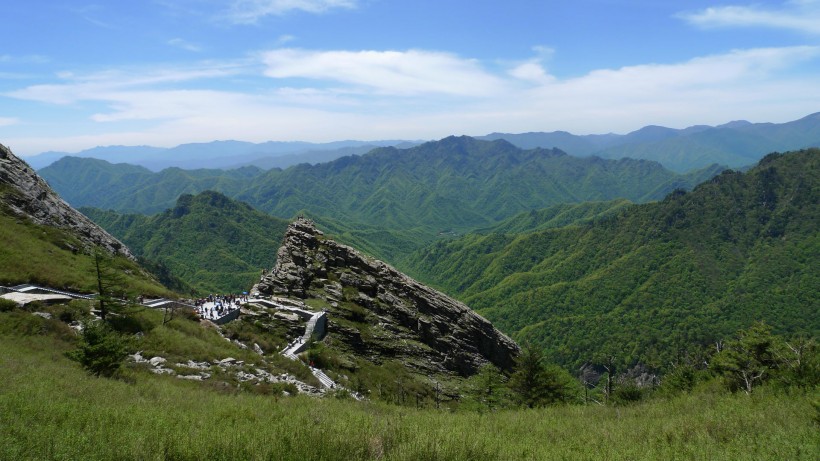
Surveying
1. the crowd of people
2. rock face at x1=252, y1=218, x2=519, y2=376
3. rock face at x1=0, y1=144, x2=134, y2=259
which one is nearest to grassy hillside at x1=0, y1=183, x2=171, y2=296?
rock face at x1=0, y1=144, x2=134, y2=259

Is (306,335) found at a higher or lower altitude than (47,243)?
lower

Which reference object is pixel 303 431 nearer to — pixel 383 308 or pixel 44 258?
pixel 44 258

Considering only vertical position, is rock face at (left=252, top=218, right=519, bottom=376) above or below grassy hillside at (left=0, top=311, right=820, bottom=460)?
below

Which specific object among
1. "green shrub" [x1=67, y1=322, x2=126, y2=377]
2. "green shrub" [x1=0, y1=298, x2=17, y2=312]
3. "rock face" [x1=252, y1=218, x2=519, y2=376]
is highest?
"green shrub" [x1=0, y1=298, x2=17, y2=312]

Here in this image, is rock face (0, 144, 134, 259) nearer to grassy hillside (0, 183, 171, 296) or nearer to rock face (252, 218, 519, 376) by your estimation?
grassy hillside (0, 183, 171, 296)

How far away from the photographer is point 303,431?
10.7 meters

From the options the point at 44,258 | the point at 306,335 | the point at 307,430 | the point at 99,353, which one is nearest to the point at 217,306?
the point at 306,335

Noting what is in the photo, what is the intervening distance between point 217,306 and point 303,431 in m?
38.6

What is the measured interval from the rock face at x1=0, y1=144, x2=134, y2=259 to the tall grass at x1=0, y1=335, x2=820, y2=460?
42.4m

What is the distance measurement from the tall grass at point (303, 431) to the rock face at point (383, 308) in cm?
3407

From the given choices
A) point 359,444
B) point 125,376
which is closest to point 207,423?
point 359,444

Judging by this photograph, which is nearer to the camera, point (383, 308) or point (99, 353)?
point (99, 353)

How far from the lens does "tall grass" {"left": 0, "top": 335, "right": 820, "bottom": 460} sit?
9266 mm

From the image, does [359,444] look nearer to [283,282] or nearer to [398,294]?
[283,282]
